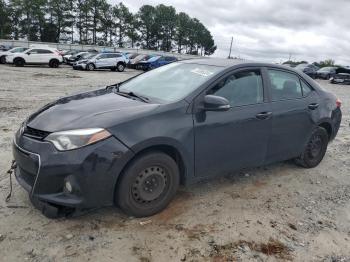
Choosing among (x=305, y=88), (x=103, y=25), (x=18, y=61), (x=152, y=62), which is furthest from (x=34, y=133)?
(x=103, y=25)

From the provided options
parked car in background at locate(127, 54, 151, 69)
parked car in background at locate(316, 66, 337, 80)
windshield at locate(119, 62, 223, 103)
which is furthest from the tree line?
windshield at locate(119, 62, 223, 103)

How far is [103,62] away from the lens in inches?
1172

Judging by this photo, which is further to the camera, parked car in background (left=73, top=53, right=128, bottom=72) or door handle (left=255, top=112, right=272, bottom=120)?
parked car in background (left=73, top=53, right=128, bottom=72)

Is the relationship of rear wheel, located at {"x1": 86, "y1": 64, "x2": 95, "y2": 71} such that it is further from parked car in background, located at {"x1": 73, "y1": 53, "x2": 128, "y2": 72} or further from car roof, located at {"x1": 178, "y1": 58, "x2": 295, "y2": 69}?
car roof, located at {"x1": 178, "y1": 58, "x2": 295, "y2": 69}

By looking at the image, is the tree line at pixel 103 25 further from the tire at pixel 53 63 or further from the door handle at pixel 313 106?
the door handle at pixel 313 106

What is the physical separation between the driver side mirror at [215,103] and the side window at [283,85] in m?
1.09

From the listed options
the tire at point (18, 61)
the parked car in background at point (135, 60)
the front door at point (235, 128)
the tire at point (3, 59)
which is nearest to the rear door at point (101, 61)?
the parked car in background at point (135, 60)

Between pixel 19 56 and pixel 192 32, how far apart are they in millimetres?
79051

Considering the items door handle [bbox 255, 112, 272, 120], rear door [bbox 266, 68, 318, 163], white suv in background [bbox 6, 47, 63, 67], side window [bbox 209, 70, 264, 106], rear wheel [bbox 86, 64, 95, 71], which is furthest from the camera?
rear wheel [bbox 86, 64, 95, 71]

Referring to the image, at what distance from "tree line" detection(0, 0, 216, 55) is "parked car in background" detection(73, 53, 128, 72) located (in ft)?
155

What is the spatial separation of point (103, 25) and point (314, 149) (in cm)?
8348

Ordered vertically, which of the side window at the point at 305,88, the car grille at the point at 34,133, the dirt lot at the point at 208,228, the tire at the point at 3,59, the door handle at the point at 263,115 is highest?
the side window at the point at 305,88

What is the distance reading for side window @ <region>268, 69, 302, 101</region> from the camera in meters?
4.81

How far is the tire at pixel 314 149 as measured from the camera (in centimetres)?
550
